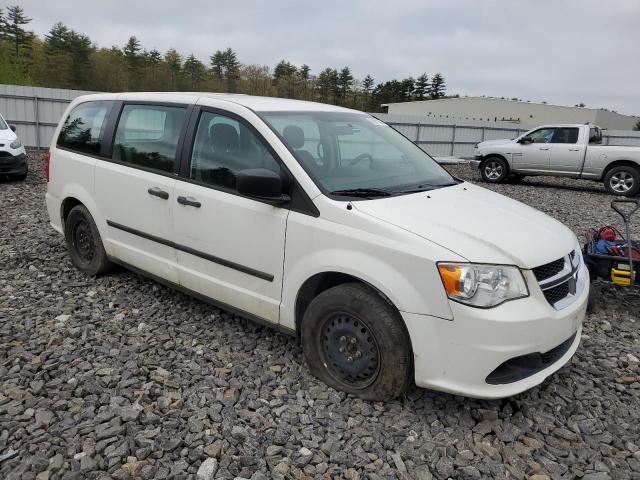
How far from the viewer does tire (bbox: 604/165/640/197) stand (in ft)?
43.3

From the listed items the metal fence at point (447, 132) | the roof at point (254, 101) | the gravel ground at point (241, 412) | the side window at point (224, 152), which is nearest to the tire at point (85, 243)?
the gravel ground at point (241, 412)

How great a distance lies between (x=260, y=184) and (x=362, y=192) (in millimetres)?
627

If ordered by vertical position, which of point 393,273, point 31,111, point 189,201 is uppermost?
point 31,111

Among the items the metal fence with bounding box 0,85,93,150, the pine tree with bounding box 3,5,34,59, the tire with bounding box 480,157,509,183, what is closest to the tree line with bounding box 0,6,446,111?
the pine tree with bounding box 3,5,34,59

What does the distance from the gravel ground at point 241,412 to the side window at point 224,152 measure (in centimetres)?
121

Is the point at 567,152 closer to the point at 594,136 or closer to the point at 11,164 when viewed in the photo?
the point at 594,136

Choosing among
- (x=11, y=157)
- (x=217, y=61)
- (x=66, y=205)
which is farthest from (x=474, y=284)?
(x=217, y=61)

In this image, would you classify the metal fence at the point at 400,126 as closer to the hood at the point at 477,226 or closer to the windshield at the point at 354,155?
the windshield at the point at 354,155

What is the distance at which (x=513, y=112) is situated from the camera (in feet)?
178

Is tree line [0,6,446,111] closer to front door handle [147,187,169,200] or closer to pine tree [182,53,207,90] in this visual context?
pine tree [182,53,207,90]

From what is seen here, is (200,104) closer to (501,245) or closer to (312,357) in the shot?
(312,357)

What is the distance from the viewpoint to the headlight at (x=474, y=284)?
2.54 m

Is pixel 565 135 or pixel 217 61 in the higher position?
pixel 217 61

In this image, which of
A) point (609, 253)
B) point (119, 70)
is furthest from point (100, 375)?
point (119, 70)
